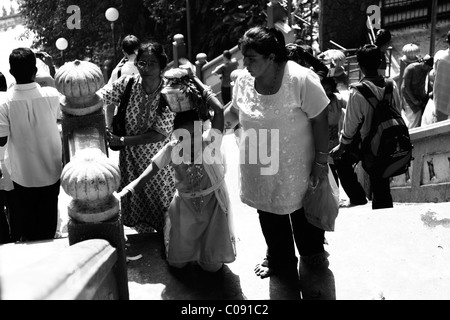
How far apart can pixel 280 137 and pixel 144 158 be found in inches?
48.9

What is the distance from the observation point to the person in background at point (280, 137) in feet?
12.3

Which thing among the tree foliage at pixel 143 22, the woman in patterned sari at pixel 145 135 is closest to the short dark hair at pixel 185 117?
the woman in patterned sari at pixel 145 135

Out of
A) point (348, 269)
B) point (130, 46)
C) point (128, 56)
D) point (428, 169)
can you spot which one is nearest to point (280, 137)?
point (348, 269)

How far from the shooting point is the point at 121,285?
11.7 feet

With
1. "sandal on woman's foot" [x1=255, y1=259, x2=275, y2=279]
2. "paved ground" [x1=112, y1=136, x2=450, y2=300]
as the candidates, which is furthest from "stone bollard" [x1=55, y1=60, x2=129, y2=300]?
"sandal on woman's foot" [x1=255, y1=259, x2=275, y2=279]

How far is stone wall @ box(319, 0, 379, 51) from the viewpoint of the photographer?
16.8 m

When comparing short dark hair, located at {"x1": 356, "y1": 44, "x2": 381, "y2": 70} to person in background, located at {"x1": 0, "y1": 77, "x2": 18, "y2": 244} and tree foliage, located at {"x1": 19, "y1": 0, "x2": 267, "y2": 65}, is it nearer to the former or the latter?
person in background, located at {"x1": 0, "y1": 77, "x2": 18, "y2": 244}

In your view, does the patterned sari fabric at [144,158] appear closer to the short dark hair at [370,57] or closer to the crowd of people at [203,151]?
the crowd of people at [203,151]

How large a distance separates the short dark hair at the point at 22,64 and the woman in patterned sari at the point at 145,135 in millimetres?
583

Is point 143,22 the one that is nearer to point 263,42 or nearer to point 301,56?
point 301,56

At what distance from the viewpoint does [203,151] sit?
4023 mm

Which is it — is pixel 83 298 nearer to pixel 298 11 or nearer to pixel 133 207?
pixel 133 207

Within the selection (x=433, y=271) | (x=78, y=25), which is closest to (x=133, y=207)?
(x=433, y=271)
